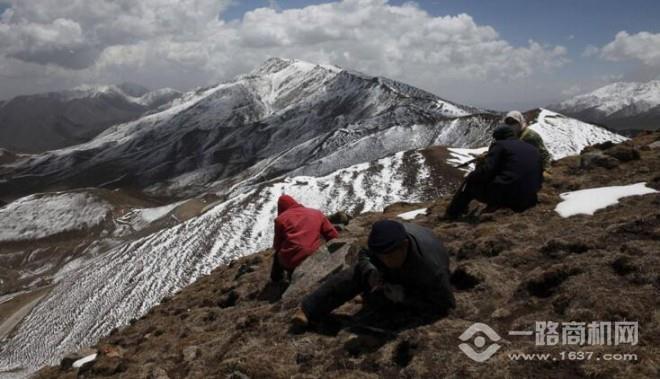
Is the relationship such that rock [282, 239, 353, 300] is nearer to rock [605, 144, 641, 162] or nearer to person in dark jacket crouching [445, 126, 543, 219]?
person in dark jacket crouching [445, 126, 543, 219]

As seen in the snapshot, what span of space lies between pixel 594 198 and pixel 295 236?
9873 mm

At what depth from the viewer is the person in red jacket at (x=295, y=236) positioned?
1460 cm

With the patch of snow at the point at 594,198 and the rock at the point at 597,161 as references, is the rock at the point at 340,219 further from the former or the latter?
the rock at the point at 597,161

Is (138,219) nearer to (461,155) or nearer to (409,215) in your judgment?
(461,155)

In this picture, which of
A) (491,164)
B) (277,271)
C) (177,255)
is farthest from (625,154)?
(177,255)

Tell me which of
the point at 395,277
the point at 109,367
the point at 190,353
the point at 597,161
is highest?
the point at 597,161

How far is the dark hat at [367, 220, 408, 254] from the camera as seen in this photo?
28.4 ft

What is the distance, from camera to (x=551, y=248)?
1126 centimetres

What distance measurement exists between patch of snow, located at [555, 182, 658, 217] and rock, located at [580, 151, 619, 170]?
376 centimetres

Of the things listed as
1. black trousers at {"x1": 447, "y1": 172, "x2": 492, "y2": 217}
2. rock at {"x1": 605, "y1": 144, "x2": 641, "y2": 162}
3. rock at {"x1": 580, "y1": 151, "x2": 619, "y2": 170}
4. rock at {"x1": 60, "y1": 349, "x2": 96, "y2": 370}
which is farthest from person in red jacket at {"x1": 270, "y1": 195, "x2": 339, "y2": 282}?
rock at {"x1": 605, "y1": 144, "x2": 641, "y2": 162}

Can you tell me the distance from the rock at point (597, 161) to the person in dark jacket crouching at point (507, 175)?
6.55 meters

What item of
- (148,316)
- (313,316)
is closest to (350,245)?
(313,316)

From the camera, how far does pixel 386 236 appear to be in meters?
8.71

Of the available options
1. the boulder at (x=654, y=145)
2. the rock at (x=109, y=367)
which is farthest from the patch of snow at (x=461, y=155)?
the rock at (x=109, y=367)
